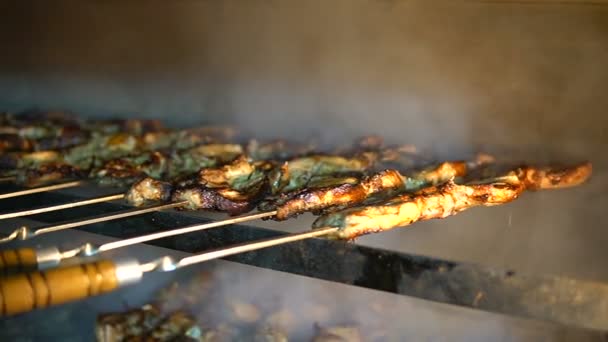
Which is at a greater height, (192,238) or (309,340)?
(192,238)

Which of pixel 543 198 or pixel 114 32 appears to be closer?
pixel 543 198

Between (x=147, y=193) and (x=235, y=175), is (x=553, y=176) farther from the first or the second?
(x=147, y=193)

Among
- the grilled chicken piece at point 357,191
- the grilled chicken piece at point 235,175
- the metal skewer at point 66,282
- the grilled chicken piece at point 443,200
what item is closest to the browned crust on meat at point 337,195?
the grilled chicken piece at point 357,191

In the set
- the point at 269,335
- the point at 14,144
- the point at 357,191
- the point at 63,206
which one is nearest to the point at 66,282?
the point at 63,206

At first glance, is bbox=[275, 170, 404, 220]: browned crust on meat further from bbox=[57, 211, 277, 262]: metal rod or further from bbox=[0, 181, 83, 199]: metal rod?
bbox=[0, 181, 83, 199]: metal rod

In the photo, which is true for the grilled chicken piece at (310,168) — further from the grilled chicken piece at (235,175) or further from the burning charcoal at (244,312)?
the burning charcoal at (244,312)

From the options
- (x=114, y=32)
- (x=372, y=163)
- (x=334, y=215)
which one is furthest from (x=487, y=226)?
(x=114, y=32)

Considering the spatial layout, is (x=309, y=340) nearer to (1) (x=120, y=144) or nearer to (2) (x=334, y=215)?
(2) (x=334, y=215)
